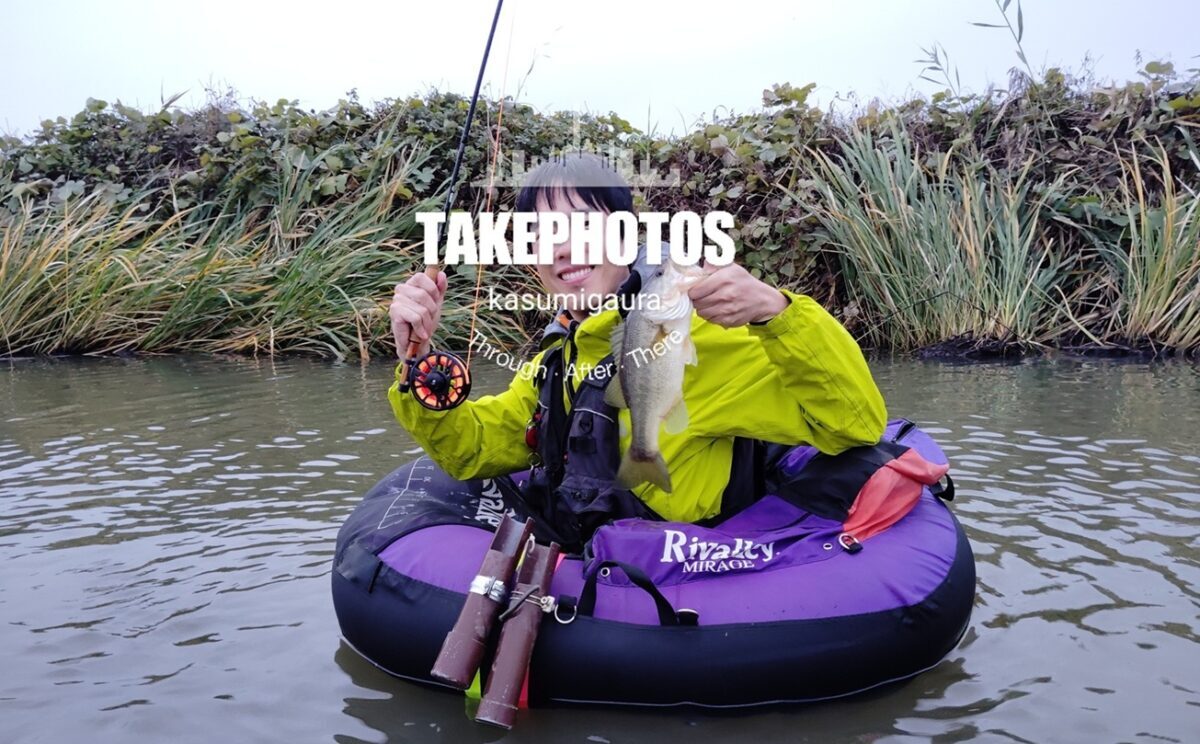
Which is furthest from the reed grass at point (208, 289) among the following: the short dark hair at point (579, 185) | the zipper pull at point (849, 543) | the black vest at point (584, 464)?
the zipper pull at point (849, 543)

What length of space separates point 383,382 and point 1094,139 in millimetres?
7442

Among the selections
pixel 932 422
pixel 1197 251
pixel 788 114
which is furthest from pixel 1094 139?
pixel 932 422

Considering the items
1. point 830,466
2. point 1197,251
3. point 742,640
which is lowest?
point 742,640

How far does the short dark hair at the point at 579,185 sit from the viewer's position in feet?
11.1

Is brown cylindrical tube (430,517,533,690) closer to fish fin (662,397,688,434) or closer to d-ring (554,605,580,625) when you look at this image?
d-ring (554,605,580,625)

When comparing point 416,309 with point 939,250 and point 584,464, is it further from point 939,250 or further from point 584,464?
point 939,250

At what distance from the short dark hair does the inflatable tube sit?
1.05 m

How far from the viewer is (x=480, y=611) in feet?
9.55

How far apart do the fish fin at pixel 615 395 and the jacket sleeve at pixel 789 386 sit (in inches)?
11.7

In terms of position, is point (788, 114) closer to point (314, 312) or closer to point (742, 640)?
point (314, 312)

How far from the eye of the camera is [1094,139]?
1060 cm

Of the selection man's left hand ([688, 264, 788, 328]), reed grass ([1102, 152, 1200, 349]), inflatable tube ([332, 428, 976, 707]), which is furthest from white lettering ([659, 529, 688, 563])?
reed grass ([1102, 152, 1200, 349])

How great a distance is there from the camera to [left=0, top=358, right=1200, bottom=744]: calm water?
2.88 metres

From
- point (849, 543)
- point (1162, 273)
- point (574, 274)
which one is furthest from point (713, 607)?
point (1162, 273)
